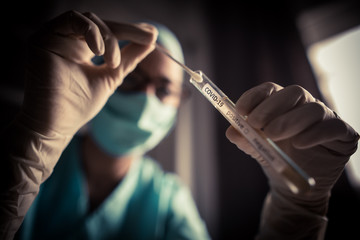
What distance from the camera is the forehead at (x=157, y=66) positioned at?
3.49 feet

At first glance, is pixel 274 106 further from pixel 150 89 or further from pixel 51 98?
pixel 150 89

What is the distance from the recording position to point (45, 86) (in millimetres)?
522

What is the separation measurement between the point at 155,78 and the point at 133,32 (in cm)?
53

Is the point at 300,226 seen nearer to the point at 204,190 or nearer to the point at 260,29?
the point at 204,190

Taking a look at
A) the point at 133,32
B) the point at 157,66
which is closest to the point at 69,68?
the point at 133,32

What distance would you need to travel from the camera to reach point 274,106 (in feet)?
1.42

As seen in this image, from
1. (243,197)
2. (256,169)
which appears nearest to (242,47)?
(256,169)

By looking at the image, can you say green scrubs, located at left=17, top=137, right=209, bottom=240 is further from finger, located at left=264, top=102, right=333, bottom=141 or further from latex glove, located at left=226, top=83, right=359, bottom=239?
finger, located at left=264, top=102, right=333, bottom=141

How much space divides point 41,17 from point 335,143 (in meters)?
2.10

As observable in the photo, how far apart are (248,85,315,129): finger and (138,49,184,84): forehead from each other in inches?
30.2

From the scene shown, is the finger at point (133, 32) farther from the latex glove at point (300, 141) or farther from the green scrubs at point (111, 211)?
the green scrubs at point (111, 211)

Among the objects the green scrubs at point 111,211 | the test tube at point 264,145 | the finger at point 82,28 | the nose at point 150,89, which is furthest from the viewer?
the nose at point 150,89

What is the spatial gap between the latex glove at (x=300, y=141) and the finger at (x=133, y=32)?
35cm

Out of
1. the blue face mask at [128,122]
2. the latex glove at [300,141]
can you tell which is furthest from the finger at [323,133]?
the blue face mask at [128,122]
